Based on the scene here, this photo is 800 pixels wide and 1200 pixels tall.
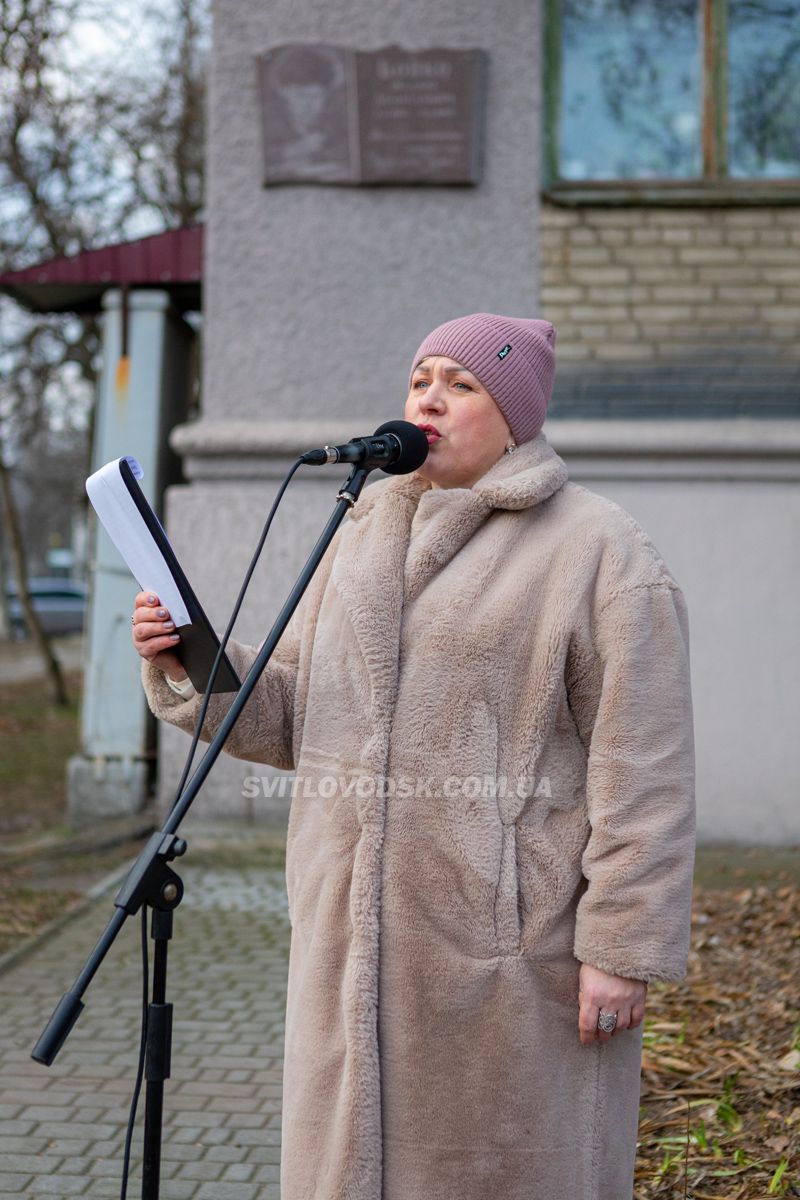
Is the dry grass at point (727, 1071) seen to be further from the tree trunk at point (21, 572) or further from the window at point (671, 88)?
the tree trunk at point (21, 572)

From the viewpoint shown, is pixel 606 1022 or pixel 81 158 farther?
pixel 81 158

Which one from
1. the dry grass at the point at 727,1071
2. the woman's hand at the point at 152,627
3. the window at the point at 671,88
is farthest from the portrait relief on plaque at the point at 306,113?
the woman's hand at the point at 152,627

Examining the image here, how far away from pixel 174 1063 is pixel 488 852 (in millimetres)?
2645

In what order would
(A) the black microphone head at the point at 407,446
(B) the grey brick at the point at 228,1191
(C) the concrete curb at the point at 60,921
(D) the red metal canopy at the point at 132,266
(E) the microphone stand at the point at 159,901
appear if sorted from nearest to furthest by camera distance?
(E) the microphone stand at the point at 159,901
(A) the black microphone head at the point at 407,446
(B) the grey brick at the point at 228,1191
(C) the concrete curb at the point at 60,921
(D) the red metal canopy at the point at 132,266

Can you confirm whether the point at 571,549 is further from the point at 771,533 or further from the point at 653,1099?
the point at 771,533

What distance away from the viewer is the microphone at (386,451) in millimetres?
2211

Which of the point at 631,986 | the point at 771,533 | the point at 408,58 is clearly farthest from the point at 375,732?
the point at 408,58

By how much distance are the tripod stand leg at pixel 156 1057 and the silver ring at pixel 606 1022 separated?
71 centimetres

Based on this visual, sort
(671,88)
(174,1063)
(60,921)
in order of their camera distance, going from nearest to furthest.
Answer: (174,1063) < (60,921) < (671,88)

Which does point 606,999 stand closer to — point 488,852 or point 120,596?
point 488,852

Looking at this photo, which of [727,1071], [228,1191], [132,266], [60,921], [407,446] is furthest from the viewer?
[132,266]

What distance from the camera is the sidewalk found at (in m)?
3.66

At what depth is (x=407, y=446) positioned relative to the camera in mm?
2301

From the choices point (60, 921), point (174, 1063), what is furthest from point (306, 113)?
point (174, 1063)
